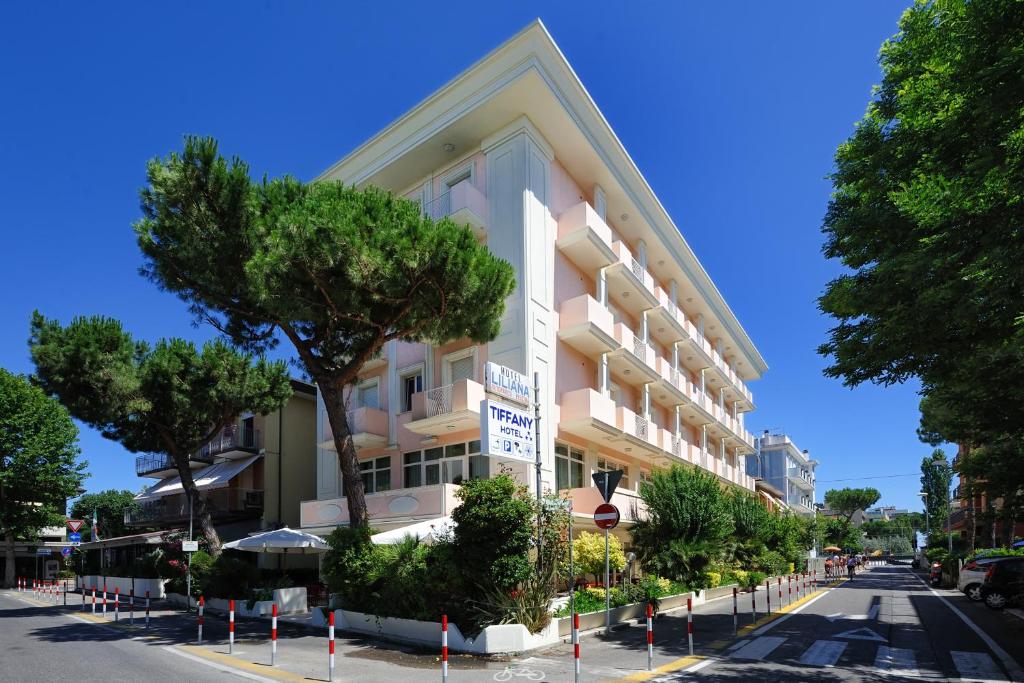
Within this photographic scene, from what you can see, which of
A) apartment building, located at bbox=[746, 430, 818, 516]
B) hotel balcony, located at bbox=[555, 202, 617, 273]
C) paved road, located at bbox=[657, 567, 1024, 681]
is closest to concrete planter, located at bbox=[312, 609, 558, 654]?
paved road, located at bbox=[657, 567, 1024, 681]

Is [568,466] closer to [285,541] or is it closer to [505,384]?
[505,384]

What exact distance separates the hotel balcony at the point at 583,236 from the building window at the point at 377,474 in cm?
1060

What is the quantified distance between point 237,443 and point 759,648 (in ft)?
92.3

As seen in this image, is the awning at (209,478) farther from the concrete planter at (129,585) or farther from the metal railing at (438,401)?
the metal railing at (438,401)

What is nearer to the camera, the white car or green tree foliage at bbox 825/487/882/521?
the white car

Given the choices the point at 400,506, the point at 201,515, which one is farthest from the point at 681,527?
the point at 201,515

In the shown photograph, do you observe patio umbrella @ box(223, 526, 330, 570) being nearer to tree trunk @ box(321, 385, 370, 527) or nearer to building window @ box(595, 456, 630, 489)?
tree trunk @ box(321, 385, 370, 527)

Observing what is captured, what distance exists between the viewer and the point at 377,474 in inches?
1055

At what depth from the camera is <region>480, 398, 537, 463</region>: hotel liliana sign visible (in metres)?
14.5

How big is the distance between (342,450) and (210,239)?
22.0ft

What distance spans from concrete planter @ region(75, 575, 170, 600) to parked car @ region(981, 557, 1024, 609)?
30.0m

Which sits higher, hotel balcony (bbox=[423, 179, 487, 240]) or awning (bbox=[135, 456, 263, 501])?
Answer: hotel balcony (bbox=[423, 179, 487, 240])

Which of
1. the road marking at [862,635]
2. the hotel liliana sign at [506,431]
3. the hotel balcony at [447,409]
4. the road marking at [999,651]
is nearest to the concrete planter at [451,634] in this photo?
the hotel liliana sign at [506,431]

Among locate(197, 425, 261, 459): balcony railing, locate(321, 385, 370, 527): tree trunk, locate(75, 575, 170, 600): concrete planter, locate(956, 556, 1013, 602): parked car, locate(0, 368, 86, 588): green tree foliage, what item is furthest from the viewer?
locate(0, 368, 86, 588): green tree foliage
